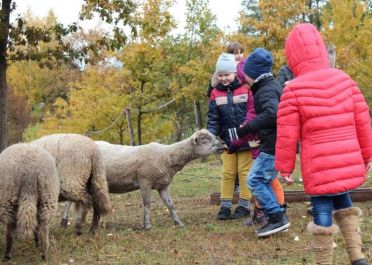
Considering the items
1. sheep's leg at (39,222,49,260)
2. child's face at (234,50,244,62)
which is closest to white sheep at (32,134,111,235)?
sheep's leg at (39,222,49,260)

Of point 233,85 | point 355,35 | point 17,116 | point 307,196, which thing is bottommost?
point 17,116

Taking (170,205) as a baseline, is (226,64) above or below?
above

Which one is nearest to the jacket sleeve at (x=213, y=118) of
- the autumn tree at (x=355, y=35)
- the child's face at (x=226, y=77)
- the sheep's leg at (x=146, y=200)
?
the child's face at (x=226, y=77)

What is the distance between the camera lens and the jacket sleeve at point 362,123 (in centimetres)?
411

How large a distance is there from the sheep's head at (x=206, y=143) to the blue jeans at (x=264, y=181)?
61.1 inches

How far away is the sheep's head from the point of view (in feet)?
23.9

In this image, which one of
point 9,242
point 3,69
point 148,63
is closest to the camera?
point 9,242

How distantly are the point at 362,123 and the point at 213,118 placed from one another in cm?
315

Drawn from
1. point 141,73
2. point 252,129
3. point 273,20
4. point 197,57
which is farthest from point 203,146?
point 197,57

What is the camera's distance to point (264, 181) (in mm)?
5742

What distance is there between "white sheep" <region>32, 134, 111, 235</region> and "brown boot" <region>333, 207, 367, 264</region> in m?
3.26

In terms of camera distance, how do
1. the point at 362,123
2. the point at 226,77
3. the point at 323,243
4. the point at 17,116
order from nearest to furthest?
the point at 323,243, the point at 362,123, the point at 226,77, the point at 17,116

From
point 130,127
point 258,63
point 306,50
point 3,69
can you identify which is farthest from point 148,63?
point 306,50

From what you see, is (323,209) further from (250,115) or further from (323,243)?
(250,115)
